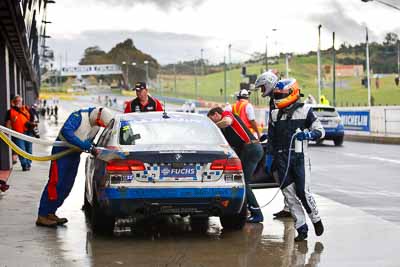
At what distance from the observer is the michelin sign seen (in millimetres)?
39438

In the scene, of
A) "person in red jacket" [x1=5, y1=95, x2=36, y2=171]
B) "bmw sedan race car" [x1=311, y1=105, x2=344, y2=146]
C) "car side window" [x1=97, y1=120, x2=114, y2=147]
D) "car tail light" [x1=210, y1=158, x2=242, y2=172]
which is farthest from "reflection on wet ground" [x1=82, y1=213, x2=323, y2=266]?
"bmw sedan race car" [x1=311, y1=105, x2=344, y2=146]

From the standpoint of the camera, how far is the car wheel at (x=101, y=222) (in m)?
9.58

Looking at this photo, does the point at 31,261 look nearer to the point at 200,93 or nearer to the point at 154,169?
the point at 154,169

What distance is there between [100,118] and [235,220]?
2135 millimetres

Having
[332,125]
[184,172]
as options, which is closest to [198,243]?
[184,172]

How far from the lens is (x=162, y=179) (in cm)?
920

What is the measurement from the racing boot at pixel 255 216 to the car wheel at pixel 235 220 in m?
0.64

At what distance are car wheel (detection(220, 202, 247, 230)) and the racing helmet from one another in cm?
135

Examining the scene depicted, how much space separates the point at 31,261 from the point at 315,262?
2.77 meters

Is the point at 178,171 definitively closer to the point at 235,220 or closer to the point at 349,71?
the point at 235,220

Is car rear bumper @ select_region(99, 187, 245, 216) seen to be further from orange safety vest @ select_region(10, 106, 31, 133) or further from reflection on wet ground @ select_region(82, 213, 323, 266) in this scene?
orange safety vest @ select_region(10, 106, 31, 133)

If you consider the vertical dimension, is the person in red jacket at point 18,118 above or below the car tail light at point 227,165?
above

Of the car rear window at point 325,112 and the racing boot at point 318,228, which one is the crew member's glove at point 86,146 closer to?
the racing boot at point 318,228

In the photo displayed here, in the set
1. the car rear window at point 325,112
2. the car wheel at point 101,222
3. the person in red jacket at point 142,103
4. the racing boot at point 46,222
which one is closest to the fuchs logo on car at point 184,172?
the car wheel at point 101,222
